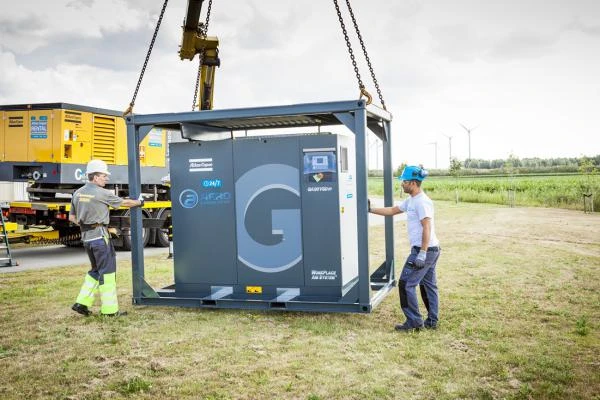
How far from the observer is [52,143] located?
46.5 feet

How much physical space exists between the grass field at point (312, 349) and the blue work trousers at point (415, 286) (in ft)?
0.71

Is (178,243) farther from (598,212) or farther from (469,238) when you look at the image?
(598,212)

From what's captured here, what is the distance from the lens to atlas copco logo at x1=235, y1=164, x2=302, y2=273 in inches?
307

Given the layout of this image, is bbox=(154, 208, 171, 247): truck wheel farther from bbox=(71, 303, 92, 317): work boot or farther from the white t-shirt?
the white t-shirt

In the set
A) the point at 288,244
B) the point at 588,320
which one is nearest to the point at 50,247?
the point at 288,244

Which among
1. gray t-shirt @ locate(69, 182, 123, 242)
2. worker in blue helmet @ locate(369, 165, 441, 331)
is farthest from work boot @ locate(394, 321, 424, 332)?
gray t-shirt @ locate(69, 182, 123, 242)

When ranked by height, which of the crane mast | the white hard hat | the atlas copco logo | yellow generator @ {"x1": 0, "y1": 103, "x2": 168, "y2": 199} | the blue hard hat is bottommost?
the atlas copco logo

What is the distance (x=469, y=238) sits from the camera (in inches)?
675

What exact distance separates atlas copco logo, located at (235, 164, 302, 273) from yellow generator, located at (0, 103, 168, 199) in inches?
304

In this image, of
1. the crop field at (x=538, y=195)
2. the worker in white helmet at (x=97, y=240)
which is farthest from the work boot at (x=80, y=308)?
the crop field at (x=538, y=195)

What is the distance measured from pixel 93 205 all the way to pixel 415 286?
4071mm

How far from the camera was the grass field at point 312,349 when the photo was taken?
5.19 m

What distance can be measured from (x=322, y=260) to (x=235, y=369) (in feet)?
7.68

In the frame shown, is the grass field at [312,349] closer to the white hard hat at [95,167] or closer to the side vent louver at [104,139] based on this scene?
the white hard hat at [95,167]
